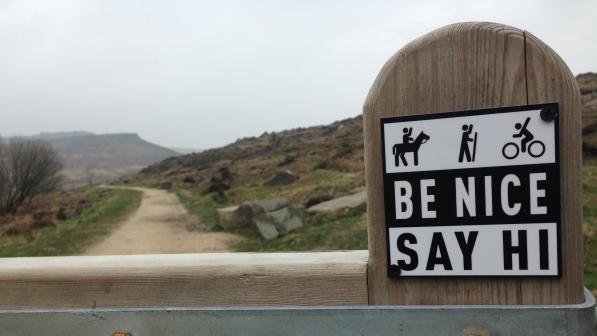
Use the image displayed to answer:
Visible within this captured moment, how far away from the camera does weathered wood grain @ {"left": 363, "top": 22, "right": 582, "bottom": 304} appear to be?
1.20 meters

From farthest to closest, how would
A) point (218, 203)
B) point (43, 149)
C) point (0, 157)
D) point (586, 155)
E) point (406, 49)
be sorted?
point (43, 149), point (0, 157), point (218, 203), point (586, 155), point (406, 49)

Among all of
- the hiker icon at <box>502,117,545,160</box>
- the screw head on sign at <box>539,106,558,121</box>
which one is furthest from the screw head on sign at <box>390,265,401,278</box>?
the screw head on sign at <box>539,106,558,121</box>

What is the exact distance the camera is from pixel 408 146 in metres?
1.28

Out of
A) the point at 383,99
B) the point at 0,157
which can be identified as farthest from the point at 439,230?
the point at 0,157

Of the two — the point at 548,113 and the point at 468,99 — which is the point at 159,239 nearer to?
the point at 468,99

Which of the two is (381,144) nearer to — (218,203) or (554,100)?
(554,100)

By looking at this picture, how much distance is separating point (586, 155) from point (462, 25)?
15.3 meters

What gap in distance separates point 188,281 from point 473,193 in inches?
31.2

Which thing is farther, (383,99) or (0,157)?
(0,157)

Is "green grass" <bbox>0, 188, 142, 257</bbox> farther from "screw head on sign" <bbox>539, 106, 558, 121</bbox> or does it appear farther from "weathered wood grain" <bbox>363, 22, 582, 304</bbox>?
"screw head on sign" <bbox>539, 106, 558, 121</bbox>

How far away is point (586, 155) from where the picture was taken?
1442 centimetres

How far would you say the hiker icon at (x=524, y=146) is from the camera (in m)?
1.20

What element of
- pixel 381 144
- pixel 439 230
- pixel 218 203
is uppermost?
pixel 381 144

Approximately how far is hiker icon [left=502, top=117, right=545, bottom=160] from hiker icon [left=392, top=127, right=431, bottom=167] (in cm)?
19
